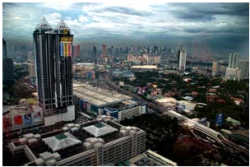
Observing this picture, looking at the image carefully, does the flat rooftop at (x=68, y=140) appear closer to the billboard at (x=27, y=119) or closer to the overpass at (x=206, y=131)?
the billboard at (x=27, y=119)

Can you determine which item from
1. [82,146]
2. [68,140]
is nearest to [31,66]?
[68,140]

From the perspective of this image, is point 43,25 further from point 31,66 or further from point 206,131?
point 31,66

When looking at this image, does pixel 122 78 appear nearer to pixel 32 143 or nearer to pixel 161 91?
pixel 161 91

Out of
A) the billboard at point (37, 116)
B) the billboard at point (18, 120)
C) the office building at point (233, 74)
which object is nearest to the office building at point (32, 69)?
the billboard at point (37, 116)

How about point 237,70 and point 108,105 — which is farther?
point 237,70

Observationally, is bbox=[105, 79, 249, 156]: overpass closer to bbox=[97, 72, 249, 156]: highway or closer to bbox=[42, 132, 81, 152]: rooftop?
bbox=[97, 72, 249, 156]: highway

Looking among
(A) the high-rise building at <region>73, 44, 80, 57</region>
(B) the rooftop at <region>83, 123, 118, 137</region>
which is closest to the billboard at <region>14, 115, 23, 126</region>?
(B) the rooftop at <region>83, 123, 118, 137</region>

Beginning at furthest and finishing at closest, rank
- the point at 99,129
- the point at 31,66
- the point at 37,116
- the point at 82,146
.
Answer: the point at 31,66, the point at 37,116, the point at 99,129, the point at 82,146

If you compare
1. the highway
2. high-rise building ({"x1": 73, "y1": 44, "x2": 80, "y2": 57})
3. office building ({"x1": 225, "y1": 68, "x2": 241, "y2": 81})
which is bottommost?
the highway

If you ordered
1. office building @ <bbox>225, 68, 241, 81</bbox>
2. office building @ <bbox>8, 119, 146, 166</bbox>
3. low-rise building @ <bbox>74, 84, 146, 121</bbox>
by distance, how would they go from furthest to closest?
1. office building @ <bbox>225, 68, 241, 81</bbox>
2. low-rise building @ <bbox>74, 84, 146, 121</bbox>
3. office building @ <bbox>8, 119, 146, 166</bbox>
